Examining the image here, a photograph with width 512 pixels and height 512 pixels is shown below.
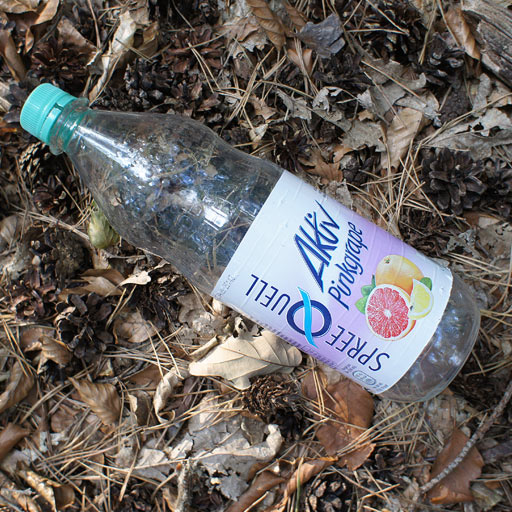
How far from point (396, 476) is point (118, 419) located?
4.61 feet

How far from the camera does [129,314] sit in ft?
7.91

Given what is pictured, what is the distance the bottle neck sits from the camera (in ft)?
6.17

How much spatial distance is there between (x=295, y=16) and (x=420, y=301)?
147cm

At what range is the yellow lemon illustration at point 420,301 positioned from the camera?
1.79 metres

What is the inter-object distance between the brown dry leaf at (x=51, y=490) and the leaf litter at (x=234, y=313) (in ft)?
0.05

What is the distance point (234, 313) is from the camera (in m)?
2.34

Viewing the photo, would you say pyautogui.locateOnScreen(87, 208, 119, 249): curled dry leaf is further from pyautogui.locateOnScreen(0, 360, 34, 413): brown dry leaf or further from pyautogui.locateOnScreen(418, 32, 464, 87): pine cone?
pyautogui.locateOnScreen(418, 32, 464, 87): pine cone

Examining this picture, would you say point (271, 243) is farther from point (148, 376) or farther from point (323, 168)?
point (148, 376)

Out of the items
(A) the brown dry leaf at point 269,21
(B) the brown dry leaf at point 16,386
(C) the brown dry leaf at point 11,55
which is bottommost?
(B) the brown dry leaf at point 16,386

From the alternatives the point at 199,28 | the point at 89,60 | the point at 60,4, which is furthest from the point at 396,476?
the point at 60,4

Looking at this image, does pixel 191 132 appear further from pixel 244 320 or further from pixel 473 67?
pixel 473 67

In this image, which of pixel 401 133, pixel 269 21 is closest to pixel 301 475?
pixel 401 133

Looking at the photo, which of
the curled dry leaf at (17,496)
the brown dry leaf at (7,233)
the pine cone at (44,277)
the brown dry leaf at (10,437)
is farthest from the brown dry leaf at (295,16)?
the curled dry leaf at (17,496)

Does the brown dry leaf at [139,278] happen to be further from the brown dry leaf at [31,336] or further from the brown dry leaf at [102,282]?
the brown dry leaf at [31,336]
